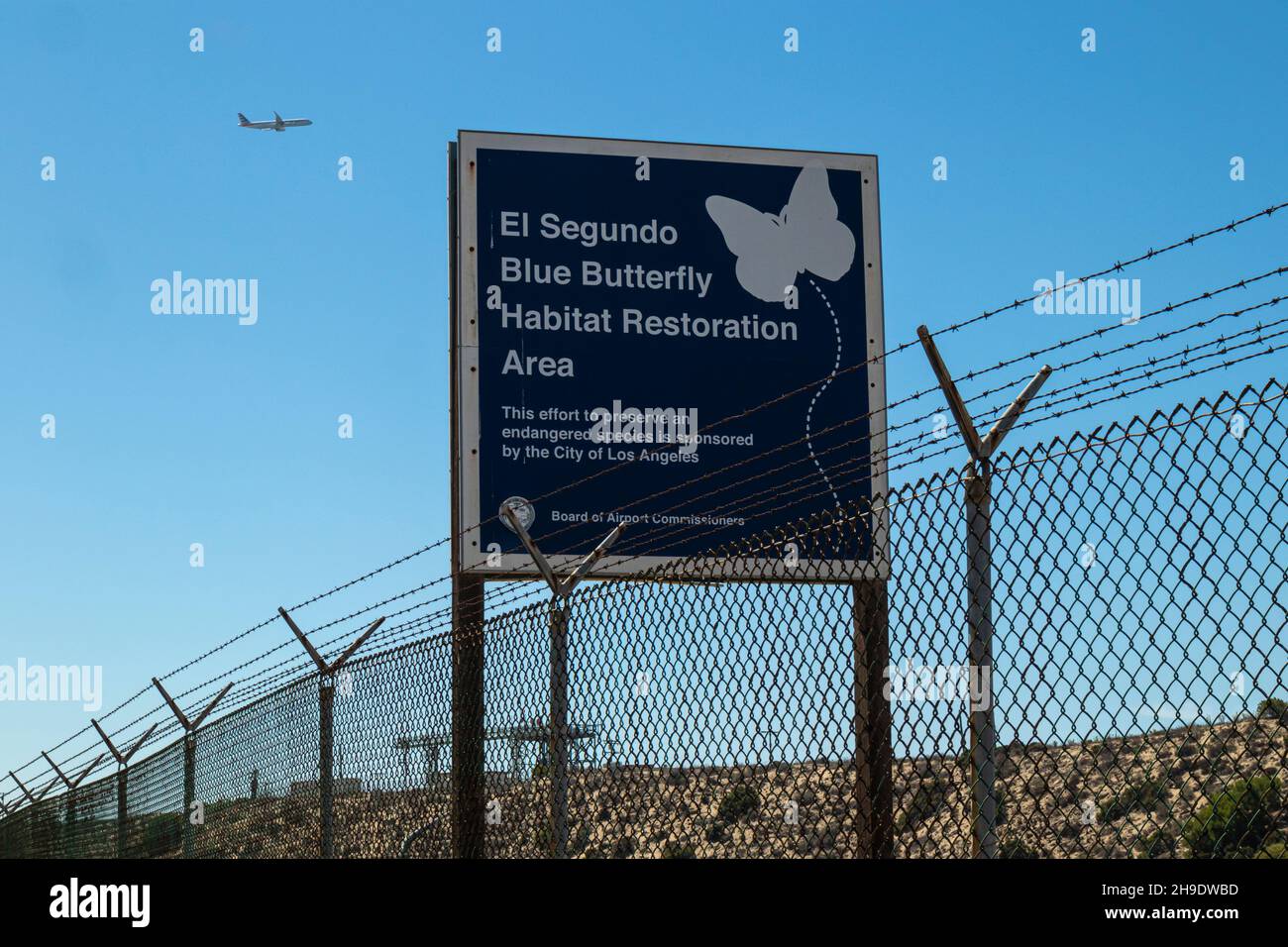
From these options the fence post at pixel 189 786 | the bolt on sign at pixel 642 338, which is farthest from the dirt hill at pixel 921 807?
the fence post at pixel 189 786

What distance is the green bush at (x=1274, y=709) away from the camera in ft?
12.8

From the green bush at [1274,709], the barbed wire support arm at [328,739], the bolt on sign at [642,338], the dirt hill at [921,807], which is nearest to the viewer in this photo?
the green bush at [1274,709]

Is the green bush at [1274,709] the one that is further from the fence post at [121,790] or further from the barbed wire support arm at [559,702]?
the fence post at [121,790]

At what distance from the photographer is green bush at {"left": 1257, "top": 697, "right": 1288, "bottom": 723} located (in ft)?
12.8

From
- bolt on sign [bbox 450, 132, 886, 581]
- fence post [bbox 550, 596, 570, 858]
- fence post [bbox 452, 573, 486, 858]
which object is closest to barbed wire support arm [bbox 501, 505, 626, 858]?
fence post [bbox 550, 596, 570, 858]

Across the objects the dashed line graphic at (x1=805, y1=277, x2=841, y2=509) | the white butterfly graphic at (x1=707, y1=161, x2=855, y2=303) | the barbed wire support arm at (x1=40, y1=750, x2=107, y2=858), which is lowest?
the barbed wire support arm at (x1=40, y1=750, x2=107, y2=858)

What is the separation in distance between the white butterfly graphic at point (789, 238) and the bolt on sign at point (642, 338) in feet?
0.06

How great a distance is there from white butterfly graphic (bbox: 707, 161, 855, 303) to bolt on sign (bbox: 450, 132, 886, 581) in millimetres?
17

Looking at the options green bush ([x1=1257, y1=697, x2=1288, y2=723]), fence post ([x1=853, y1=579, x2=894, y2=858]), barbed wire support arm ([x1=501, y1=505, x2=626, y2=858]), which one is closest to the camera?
green bush ([x1=1257, y1=697, x2=1288, y2=723])

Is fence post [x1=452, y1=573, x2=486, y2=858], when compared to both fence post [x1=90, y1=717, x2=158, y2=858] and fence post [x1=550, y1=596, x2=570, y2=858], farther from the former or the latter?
fence post [x1=90, y1=717, x2=158, y2=858]
